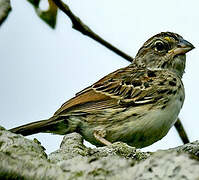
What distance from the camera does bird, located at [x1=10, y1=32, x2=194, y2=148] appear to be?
4.37 metres

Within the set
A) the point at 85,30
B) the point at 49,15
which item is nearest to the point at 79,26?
the point at 85,30

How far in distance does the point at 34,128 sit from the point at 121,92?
119 cm

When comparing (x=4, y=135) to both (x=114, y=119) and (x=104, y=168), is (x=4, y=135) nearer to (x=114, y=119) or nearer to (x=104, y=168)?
(x=104, y=168)

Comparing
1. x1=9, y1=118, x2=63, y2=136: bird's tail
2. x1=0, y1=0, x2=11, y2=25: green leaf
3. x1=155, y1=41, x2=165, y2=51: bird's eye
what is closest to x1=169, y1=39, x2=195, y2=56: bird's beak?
x1=155, y1=41, x2=165, y2=51: bird's eye

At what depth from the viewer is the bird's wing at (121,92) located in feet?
15.7

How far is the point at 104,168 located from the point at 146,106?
3538 millimetres

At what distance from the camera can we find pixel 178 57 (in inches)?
209

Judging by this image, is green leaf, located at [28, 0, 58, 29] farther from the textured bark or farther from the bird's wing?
the textured bark

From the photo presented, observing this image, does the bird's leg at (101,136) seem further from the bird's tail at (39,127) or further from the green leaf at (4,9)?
the green leaf at (4,9)

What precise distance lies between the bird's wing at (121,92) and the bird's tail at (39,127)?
0.57ft

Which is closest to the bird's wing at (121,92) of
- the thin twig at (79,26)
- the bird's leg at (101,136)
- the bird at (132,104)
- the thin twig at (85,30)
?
the bird at (132,104)

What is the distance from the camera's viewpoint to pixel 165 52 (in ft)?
18.2

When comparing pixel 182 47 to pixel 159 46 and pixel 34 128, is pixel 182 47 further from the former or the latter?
pixel 34 128

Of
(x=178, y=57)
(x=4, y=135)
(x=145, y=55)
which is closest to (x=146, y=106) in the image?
(x=178, y=57)
